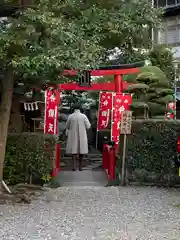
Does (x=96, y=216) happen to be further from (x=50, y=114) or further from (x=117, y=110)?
(x=50, y=114)

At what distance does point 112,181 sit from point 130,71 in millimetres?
4986

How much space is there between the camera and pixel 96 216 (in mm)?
6906

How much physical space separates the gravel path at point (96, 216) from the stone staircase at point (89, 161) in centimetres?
359

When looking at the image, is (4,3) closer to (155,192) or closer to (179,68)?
(155,192)

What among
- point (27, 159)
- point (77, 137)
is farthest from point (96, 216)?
point (77, 137)

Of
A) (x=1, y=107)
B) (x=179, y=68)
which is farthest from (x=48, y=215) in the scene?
(x=179, y=68)

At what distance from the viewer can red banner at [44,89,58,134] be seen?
11.8 metres

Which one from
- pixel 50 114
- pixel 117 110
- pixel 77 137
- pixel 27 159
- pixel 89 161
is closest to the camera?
pixel 27 159

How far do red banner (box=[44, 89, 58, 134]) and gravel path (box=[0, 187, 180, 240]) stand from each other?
2.90 m

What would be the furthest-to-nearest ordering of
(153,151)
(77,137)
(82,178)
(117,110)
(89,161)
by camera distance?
(89,161) < (77,137) < (117,110) < (82,178) < (153,151)

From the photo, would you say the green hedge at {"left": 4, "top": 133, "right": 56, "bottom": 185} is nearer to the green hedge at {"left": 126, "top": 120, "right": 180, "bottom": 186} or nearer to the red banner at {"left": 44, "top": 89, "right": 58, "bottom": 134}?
the green hedge at {"left": 126, "top": 120, "right": 180, "bottom": 186}

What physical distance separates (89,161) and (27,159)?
225 inches

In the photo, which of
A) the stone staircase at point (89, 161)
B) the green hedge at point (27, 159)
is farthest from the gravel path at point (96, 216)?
the stone staircase at point (89, 161)

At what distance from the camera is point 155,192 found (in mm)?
9055
